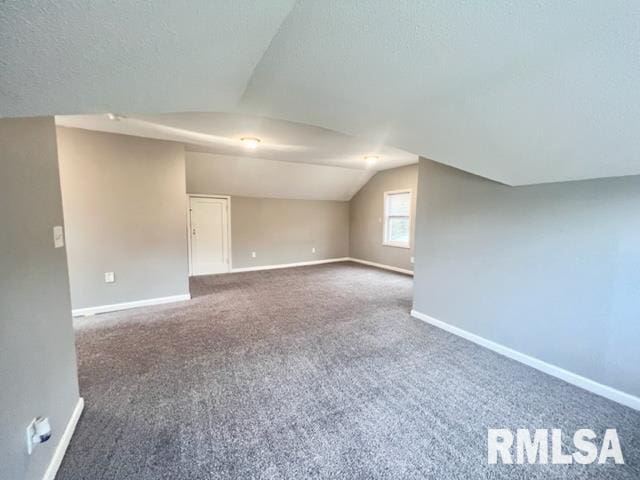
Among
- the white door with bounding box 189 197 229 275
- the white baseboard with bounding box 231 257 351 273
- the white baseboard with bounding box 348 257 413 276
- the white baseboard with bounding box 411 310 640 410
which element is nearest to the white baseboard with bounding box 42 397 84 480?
the white baseboard with bounding box 411 310 640 410

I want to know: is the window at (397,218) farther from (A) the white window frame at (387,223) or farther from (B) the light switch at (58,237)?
(B) the light switch at (58,237)

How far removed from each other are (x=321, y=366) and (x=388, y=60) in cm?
223

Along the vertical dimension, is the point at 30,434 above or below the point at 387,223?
below

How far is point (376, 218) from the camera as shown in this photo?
7.01 m

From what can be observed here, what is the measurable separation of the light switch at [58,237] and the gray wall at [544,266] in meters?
3.30

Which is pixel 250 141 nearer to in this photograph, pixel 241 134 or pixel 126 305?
pixel 241 134

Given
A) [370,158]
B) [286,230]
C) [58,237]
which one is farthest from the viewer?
[286,230]

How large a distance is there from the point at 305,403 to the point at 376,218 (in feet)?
18.1

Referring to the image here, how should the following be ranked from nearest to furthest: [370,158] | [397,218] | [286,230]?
[370,158]
[397,218]
[286,230]

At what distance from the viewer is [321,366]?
2.43m

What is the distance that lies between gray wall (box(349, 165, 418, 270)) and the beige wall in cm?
40

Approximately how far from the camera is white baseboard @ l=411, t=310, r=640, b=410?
1.98 metres

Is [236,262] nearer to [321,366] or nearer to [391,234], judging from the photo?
[391,234]

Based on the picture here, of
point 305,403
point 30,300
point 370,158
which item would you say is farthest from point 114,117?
point 370,158
